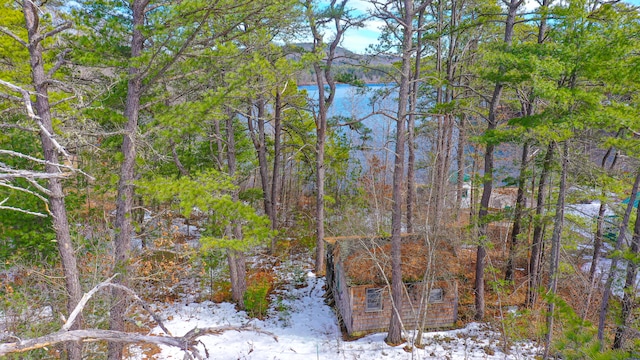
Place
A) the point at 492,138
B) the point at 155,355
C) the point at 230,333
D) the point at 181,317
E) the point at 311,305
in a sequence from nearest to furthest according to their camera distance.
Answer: the point at 492,138
the point at 155,355
the point at 230,333
the point at 181,317
the point at 311,305

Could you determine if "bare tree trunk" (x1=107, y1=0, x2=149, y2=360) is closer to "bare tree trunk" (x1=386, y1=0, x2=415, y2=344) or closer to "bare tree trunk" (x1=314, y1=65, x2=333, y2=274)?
"bare tree trunk" (x1=386, y1=0, x2=415, y2=344)

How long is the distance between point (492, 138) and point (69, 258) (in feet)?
31.1

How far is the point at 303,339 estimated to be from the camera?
1137 cm

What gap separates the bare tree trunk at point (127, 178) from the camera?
22.8ft

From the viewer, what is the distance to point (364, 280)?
1168 centimetres

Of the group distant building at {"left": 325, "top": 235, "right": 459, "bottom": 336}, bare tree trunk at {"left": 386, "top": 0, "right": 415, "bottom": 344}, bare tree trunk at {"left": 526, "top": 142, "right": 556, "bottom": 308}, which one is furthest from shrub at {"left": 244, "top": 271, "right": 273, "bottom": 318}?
bare tree trunk at {"left": 526, "top": 142, "right": 556, "bottom": 308}

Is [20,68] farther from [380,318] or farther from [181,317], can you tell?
[380,318]

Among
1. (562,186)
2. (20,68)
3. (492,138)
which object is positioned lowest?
(562,186)

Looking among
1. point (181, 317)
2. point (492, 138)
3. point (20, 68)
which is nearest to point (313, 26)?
point (492, 138)

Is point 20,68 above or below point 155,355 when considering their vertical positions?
above

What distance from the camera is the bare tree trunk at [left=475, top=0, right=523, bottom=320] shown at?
1042cm

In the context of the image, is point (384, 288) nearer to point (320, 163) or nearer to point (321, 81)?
point (320, 163)

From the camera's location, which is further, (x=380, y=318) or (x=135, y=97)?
(x=380, y=318)

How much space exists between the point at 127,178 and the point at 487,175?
30.8 feet
